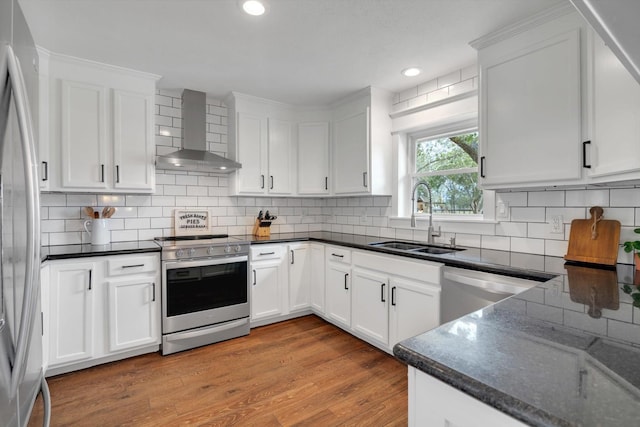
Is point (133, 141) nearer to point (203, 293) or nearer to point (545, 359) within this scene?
point (203, 293)

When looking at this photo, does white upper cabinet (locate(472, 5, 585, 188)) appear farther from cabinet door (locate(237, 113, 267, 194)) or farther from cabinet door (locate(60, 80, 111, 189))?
cabinet door (locate(60, 80, 111, 189))

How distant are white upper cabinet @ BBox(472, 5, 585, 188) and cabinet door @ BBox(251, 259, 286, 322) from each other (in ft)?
6.86

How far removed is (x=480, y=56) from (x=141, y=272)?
10.0 ft

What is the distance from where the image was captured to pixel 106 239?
2.73 meters

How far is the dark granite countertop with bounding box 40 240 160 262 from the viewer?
2.23m

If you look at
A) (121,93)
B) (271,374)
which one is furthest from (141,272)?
(121,93)

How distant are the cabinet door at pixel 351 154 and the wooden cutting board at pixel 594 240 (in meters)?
1.70

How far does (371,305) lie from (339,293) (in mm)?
440

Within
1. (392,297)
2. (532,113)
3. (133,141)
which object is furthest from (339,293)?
(133,141)

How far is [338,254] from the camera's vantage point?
3.04 m

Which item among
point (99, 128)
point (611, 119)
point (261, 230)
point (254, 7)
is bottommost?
point (261, 230)

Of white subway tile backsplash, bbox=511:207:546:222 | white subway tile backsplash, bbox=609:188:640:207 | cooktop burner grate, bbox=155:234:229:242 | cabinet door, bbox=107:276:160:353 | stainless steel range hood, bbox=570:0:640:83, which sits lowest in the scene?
cabinet door, bbox=107:276:160:353

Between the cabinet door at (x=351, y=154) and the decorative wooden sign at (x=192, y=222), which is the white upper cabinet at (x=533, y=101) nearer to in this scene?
the cabinet door at (x=351, y=154)

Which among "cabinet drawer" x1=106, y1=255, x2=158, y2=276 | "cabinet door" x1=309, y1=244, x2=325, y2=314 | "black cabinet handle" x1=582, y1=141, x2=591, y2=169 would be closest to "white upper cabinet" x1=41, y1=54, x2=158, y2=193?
"cabinet drawer" x1=106, y1=255, x2=158, y2=276
